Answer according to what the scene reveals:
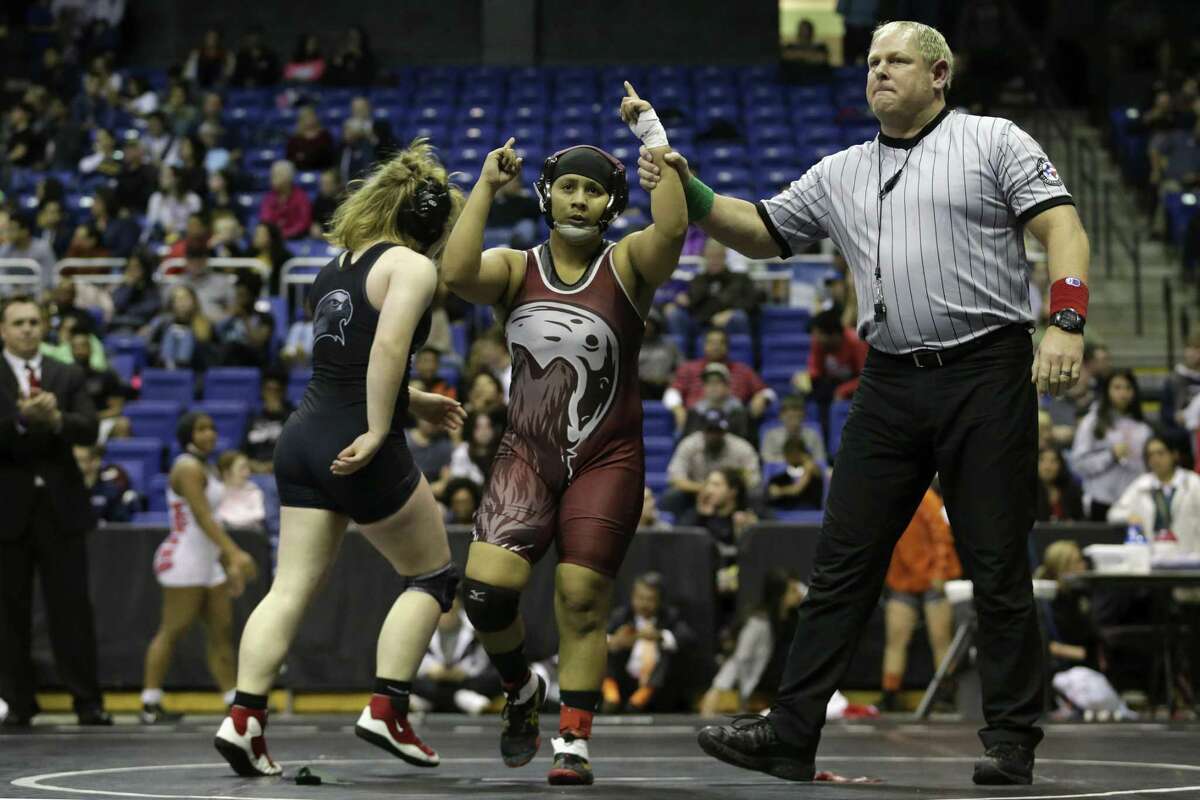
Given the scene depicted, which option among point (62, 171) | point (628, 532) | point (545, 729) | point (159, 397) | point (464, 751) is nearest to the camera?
point (628, 532)

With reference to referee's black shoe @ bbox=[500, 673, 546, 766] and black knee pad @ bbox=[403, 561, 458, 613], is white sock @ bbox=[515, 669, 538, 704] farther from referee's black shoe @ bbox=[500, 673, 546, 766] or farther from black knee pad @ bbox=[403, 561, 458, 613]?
black knee pad @ bbox=[403, 561, 458, 613]

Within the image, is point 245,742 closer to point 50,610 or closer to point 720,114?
point 50,610

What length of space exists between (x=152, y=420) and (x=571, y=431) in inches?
355

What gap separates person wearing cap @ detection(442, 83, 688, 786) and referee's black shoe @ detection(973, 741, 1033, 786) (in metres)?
1.12

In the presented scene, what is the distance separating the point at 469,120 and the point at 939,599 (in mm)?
10247

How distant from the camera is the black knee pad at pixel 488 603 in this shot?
543 cm

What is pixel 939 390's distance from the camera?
499 centimetres

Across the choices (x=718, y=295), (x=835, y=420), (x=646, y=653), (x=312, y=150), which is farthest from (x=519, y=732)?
(x=312, y=150)

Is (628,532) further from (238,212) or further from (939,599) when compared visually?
(238,212)

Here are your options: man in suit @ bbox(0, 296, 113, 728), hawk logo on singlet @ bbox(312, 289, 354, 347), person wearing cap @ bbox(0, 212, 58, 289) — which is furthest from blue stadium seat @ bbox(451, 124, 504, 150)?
hawk logo on singlet @ bbox(312, 289, 354, 347)

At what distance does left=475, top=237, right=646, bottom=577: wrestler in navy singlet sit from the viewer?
5.41 metres

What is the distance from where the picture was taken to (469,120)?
19781 mm

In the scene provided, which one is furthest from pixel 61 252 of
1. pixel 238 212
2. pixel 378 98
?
pixel 378 98

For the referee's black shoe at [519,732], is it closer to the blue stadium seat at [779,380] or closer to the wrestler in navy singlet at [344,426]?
the wrestler in navy singlet at [344,426]
